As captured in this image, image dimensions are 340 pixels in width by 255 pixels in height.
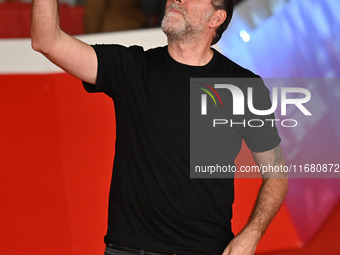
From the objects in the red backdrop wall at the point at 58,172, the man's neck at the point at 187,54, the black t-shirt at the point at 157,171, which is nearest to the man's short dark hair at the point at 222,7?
the man's neck at the point at 187,54

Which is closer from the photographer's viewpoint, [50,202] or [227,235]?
[227,235]

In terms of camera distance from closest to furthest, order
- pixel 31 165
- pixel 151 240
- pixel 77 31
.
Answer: pixel 151 240
pixel 31 165
pixel 77 31

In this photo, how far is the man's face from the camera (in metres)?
1.79

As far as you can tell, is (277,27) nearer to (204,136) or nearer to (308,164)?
(308,164)

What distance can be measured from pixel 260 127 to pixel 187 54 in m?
0.29

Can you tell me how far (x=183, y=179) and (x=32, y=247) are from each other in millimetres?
1400

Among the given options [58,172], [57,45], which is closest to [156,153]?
[57,45]

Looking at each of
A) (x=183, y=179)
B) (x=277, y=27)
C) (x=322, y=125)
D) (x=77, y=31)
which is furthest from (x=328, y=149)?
(x=77, y=31)

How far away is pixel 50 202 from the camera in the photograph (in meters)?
2.95

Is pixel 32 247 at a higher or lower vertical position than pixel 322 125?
lower

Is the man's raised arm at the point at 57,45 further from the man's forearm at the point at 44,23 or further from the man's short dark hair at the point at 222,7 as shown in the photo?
the man's short dark hair at the point at 222,7

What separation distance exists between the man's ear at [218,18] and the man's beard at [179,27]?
8cm

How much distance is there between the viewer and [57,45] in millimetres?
1619

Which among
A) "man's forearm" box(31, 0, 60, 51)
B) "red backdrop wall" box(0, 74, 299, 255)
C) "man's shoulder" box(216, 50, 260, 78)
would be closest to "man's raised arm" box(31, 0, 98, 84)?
"man's forearm" box(31, 0, 60, 51)
